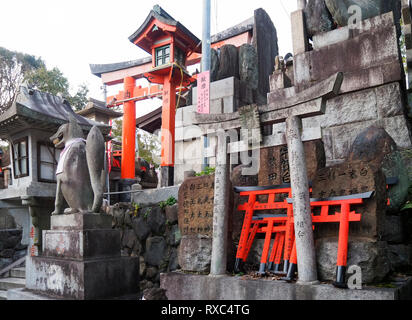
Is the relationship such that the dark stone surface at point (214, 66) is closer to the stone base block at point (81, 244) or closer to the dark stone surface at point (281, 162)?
the dark stone surface at point (281, 162)

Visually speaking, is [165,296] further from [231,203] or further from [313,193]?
[313,193]

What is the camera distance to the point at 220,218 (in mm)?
4543

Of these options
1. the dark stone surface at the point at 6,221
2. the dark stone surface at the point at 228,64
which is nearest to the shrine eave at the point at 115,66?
the dark stone surface at the point at 228,64

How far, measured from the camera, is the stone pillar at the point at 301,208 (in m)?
3.79

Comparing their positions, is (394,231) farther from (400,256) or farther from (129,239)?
(129,239)

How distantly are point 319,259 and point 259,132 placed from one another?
1.80 meters

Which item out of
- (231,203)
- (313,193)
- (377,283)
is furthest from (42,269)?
(377,283)

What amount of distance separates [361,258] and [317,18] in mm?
5403

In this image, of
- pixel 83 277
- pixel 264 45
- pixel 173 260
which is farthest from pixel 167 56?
pixel 83 277

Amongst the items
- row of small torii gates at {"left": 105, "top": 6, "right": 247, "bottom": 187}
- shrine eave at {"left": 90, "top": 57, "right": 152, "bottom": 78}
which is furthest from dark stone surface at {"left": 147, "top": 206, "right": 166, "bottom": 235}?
shrine eave at {"left": 90, "top": 57, "right": 152, "bottom": 78}

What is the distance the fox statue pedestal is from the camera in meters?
4.73

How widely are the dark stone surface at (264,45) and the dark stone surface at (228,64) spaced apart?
5.41 feet

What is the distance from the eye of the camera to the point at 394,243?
4.77m
